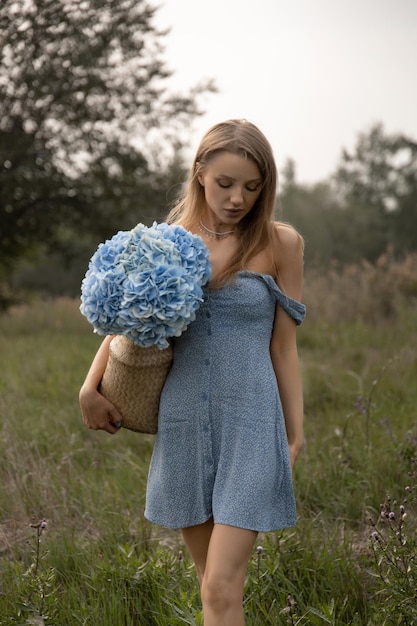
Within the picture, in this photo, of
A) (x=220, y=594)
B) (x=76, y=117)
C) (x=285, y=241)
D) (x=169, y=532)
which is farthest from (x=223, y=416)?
(x=76, y=117)

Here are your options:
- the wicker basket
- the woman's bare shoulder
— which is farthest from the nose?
the wicker basket

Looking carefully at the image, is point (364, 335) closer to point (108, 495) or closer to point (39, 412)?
point (39, 412)

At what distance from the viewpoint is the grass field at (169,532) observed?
3.06 metres

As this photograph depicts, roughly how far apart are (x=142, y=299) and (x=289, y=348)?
0.63 metres

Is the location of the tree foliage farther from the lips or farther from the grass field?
the lips

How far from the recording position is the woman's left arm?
9.36ft

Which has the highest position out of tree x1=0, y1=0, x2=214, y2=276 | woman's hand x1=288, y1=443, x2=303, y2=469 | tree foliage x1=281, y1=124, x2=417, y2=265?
tree foliage x1=281, y1=124, x2=417, y2=265

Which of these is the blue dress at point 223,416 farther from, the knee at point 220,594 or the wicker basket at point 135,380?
the knee at point 220,594

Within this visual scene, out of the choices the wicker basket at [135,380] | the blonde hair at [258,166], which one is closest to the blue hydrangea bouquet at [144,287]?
the wicker basket at [135,380]

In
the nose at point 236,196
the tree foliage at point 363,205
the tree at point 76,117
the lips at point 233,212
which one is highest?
the tree foliage at point 363,205

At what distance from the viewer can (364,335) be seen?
32.2 feet

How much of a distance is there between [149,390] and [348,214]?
37.4 m

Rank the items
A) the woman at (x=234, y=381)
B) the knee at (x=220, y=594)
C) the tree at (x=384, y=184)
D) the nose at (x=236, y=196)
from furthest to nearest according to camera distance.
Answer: the tree at (x=384, y=184), the nose at (x=236, y=196), the woman at (x=234, y=381), the knee at (x=220, y=594)

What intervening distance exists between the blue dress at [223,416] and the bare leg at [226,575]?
0.34 ft
